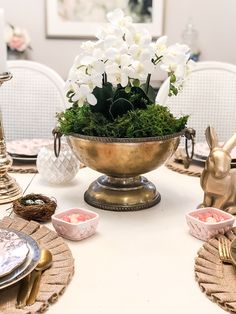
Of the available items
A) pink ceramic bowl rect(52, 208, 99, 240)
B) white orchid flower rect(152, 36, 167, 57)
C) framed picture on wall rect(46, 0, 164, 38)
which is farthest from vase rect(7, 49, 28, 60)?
pink ceramic bowl rect(52, 208, 99, 240)

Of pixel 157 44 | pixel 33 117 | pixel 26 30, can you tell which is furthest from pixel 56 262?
pixel 26 30

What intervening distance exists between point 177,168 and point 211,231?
0.50 m

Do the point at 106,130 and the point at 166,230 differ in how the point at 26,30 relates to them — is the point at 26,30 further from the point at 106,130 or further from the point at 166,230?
the point at 166,230

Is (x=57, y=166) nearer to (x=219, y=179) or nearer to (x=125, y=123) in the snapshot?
(x=125, y=123)

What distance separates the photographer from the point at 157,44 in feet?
3.67

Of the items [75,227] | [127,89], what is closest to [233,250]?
[75,227]

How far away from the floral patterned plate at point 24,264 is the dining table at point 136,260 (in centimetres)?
7

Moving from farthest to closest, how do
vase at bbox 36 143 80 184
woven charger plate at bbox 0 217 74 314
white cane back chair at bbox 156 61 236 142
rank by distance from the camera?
white cane back chair at bbox 156 61 236 142
vase at bbox 36 143 80 184
woven charger plate at bbox 0 217 74 314

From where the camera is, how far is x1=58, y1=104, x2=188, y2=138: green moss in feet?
3.69

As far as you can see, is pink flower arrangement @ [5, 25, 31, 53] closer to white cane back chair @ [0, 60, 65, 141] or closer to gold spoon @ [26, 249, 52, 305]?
white cane back chair @ [0, 60, 65, 141]

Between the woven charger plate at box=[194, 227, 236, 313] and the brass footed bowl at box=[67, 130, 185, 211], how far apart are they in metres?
0.27

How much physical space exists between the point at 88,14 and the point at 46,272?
2.40m

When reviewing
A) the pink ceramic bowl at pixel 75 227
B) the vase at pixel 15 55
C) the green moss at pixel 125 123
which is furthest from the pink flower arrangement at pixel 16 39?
the pink ceramic bowl at pixel 75 227

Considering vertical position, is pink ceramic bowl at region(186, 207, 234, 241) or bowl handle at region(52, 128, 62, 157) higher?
bowl handle at region(52, 128, 62, 157)
